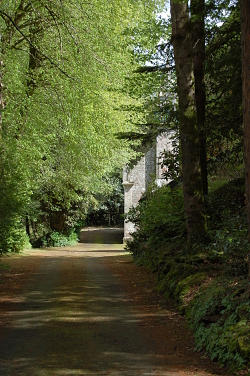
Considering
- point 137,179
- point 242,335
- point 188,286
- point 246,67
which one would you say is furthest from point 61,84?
point 137,179

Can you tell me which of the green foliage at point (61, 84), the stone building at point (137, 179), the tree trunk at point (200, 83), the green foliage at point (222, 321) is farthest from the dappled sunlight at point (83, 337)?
the stone building at point (137, 179)

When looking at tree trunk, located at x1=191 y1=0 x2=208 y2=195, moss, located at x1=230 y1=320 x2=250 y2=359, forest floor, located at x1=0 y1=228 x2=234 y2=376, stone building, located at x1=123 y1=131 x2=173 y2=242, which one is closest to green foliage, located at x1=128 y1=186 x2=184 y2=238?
tree trunk, located at x1=191 y1=0 x2=208 y2=195

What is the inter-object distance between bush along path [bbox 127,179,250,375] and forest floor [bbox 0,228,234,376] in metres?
0.29

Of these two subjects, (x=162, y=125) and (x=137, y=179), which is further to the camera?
(x=137, y=179)

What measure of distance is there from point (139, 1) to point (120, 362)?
2033 cm

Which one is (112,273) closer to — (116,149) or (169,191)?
(169,191)

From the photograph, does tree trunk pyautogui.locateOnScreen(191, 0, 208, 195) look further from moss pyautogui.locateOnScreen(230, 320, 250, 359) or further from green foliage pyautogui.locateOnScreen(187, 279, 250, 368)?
moss pyautogui.locateOnScreen(230, 320, 250, 359)

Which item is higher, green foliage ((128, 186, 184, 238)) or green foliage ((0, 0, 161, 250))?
green foliage ((0, 0, 161, 250))

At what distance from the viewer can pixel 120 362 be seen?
6348 millimetres

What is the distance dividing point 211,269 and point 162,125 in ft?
18.0

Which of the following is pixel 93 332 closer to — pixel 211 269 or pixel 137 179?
pixel 211 269

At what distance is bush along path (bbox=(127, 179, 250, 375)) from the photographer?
633 cm

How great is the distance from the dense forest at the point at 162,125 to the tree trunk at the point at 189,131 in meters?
0.02

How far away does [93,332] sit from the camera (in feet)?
25.7
